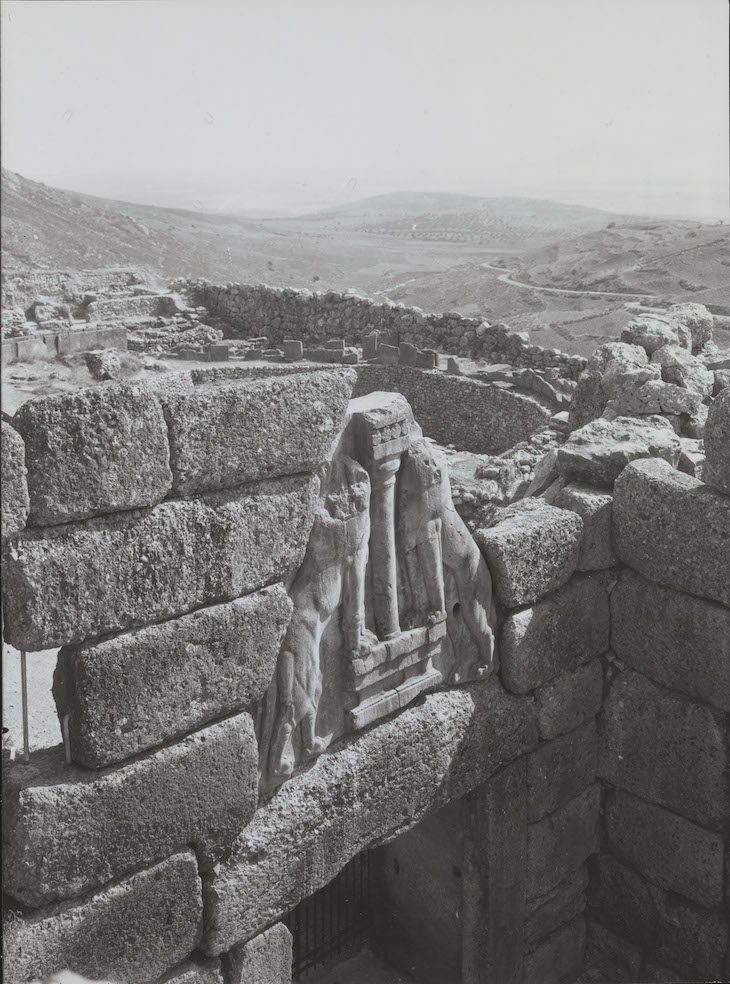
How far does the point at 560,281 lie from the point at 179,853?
22.3m

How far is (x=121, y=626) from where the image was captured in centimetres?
421

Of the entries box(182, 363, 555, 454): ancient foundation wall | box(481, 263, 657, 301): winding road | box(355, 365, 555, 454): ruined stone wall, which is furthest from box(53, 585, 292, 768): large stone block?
box(481, 263, 657, 301): winding road

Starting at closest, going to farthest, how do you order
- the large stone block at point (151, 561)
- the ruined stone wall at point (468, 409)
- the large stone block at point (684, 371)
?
1. the large stone block at point (151, 561)
2. the large stone block at point (684, 371)
3. the ruined stone wall at point (468, 409)

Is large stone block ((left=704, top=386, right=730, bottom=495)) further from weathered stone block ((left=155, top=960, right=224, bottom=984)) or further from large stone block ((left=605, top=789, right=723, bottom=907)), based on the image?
weathered stone block ((left=155, top=960, right=224, bottom=984))

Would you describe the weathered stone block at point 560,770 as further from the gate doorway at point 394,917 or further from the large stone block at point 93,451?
the large stone block at point 93,451

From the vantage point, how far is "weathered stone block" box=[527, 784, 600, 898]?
639 cm

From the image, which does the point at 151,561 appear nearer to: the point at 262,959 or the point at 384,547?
the point at 384,547

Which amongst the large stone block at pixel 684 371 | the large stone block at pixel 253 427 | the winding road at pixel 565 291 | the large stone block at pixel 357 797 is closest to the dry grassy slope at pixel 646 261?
the winding road at pixel 565 291

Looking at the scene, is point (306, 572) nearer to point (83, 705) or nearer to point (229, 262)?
point (83, 705)

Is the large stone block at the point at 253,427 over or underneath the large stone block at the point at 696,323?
underneath

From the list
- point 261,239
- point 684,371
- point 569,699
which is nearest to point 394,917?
point 569,699

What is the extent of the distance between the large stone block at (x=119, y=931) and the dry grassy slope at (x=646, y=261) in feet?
43.5

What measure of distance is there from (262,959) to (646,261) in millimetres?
19619

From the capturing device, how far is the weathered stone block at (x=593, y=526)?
6145mm
